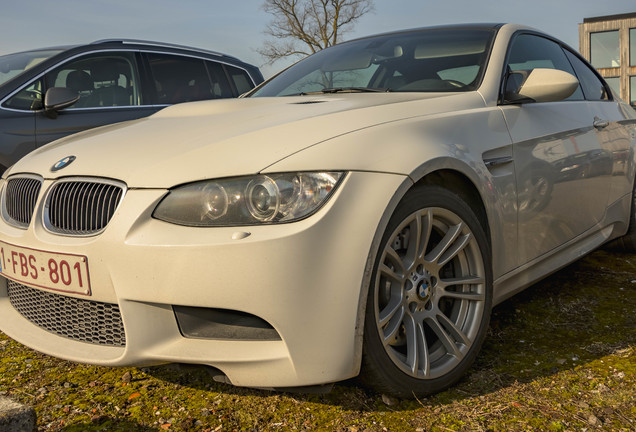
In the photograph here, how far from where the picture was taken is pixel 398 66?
10.6 ft

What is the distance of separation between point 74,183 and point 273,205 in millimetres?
777

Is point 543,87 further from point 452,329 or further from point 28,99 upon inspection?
point 28,99

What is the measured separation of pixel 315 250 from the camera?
1.87m

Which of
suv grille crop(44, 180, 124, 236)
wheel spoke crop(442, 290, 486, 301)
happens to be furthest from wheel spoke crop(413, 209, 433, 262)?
suv grille crop(44, 180, 124, 236)

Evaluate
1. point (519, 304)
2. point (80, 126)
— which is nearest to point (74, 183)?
point (519, 304)

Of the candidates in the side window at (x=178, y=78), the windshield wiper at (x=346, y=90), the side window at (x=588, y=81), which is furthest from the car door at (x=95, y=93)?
the side window at (x=588, y=81)

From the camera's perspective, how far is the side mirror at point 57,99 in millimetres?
4609

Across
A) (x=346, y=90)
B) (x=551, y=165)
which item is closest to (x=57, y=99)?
(x=346, y=90)

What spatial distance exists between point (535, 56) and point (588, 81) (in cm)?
70

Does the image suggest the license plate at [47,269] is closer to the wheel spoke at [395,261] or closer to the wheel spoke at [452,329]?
the wheel spoke at [395,261]

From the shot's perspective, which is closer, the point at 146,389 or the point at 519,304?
the point at 146,389

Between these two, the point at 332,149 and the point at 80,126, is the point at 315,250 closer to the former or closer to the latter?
the point at 332,149

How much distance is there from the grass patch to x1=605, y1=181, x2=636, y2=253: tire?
1354 millimetres

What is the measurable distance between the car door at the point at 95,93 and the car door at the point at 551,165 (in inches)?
130
